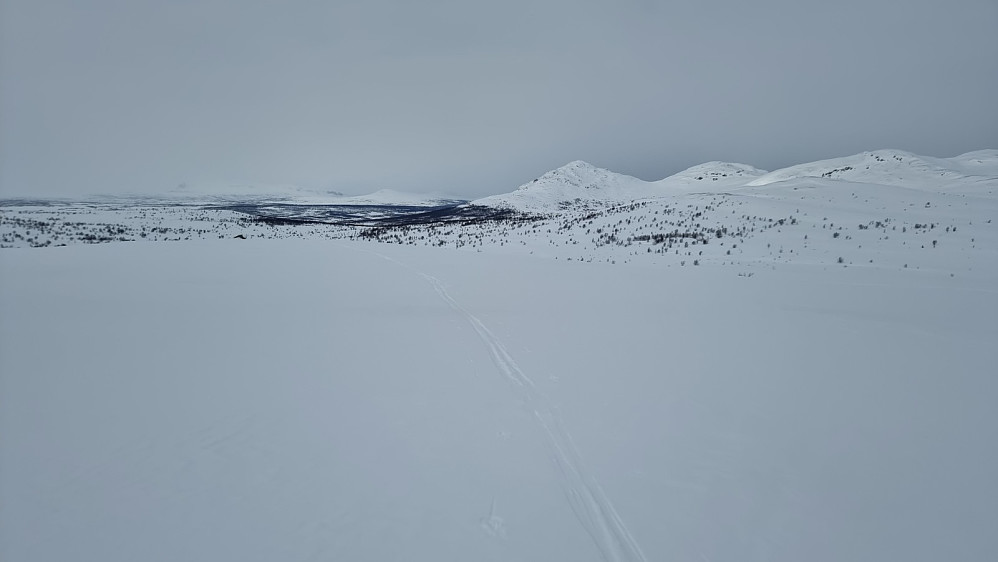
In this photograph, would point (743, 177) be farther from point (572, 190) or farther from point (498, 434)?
point (498, 434)

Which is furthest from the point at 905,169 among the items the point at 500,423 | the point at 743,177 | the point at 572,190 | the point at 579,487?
the point at 579,487

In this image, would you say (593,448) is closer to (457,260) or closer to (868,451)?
(868,451)

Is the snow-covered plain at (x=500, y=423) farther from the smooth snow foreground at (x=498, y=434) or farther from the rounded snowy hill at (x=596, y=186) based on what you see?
the rounded snowy hill at (x=596, y=186)

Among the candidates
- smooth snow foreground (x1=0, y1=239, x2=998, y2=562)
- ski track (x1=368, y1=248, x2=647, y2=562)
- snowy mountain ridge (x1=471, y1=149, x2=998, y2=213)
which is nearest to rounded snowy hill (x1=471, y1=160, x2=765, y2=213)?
snowy mountain ridge (x1=471, y1=149, x2=998, y2=213)

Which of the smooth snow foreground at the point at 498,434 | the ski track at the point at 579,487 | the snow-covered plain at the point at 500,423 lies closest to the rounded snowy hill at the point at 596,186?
the snow-covered plain at the point at 500,423

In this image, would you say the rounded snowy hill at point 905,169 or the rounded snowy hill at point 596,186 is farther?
the rounded snowy hill at point 596,186

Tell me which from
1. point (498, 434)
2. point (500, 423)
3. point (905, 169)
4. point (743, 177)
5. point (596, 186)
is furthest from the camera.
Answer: point (596, 186)

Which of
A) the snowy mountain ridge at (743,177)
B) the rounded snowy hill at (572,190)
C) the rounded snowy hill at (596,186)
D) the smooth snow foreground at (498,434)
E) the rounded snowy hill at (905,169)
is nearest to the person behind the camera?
the smooth snow foreground at (498,434)
